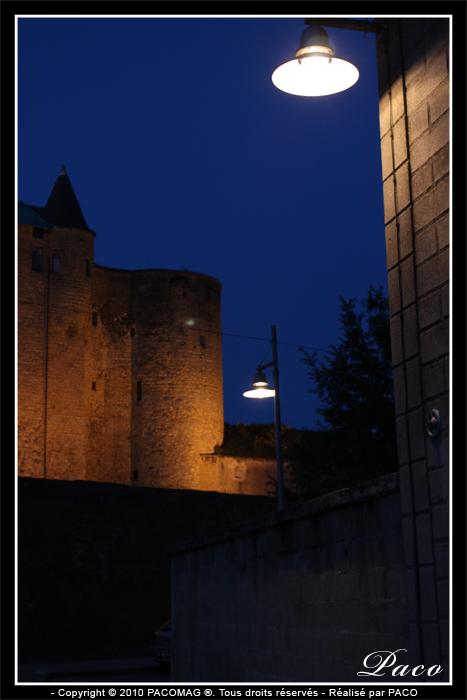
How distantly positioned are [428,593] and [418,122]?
9.31 ft

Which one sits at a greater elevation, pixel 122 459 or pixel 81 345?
pixel 81 345

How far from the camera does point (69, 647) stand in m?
22.7

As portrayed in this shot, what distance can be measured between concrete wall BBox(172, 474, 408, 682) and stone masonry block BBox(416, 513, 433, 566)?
0.64 metres

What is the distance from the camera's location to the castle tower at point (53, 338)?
114 feet

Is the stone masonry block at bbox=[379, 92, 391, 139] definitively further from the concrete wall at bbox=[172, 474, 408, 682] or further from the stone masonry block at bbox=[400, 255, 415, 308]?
the concrete wall at bbox=[172, 474, 408, 682]

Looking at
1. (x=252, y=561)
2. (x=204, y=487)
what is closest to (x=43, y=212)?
(x=204, y=487)

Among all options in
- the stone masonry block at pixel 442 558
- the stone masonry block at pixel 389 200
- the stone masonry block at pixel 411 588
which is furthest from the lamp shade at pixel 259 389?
the stone masonry block at pixel 442 558

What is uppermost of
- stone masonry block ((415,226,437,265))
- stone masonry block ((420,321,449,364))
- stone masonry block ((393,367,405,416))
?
stone masonry block ((415,226,437,265))

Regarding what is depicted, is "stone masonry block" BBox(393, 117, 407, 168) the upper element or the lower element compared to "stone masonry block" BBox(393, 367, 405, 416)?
upper

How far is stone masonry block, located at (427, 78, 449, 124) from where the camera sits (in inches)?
185

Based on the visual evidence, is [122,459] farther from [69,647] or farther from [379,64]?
[379,64]

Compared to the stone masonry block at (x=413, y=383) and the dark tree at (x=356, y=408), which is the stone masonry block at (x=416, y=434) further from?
the dark tree at (x=356, y=408)

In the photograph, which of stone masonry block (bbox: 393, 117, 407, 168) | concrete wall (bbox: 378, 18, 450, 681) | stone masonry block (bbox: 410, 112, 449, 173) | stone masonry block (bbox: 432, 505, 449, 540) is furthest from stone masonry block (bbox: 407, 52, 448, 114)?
stone masonry block (bbox: 432, 505, 449, 540)

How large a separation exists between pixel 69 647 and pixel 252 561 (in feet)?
52.7
